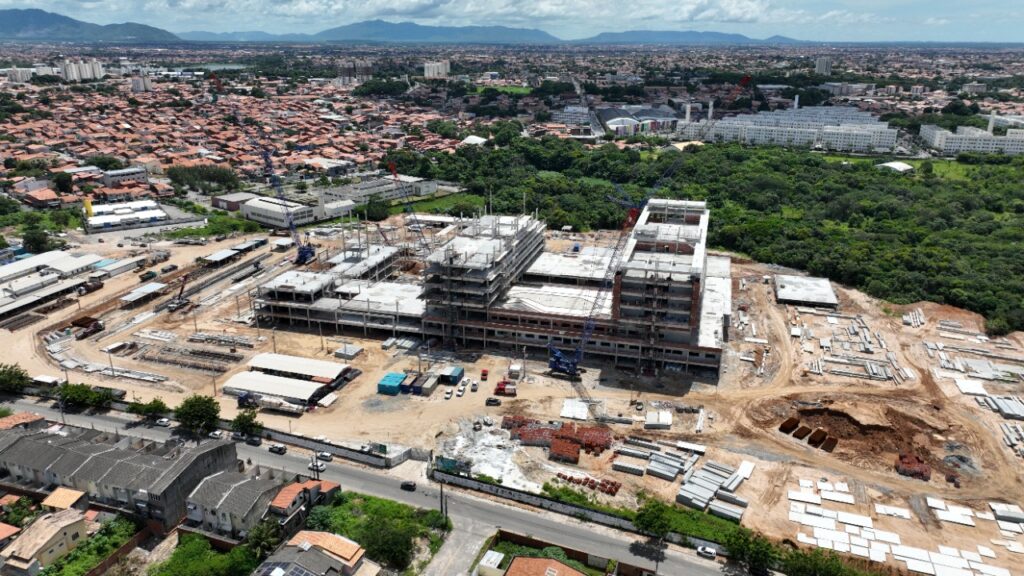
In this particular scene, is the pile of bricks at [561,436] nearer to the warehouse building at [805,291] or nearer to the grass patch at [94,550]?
the grass patch at [94,550]

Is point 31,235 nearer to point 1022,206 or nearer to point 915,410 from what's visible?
point 915,410

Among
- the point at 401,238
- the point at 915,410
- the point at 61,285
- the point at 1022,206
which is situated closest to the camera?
the point at 915,410

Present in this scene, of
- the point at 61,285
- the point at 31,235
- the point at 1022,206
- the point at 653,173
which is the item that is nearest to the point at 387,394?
the point at 61,285

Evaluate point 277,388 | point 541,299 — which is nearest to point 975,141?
point 541,299

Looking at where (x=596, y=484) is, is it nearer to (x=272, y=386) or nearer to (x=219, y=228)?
(x=272, y=386)

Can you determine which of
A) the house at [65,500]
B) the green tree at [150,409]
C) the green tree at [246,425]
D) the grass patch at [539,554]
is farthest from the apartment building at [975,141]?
the house at [65,500]

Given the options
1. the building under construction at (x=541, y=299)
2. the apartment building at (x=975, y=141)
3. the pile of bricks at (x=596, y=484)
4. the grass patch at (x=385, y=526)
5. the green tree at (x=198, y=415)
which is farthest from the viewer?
the apartment building at (x=975, y=141)

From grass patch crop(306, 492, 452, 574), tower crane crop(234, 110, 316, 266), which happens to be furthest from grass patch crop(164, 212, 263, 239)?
grass patch crop(306, 492, 452, 574)
